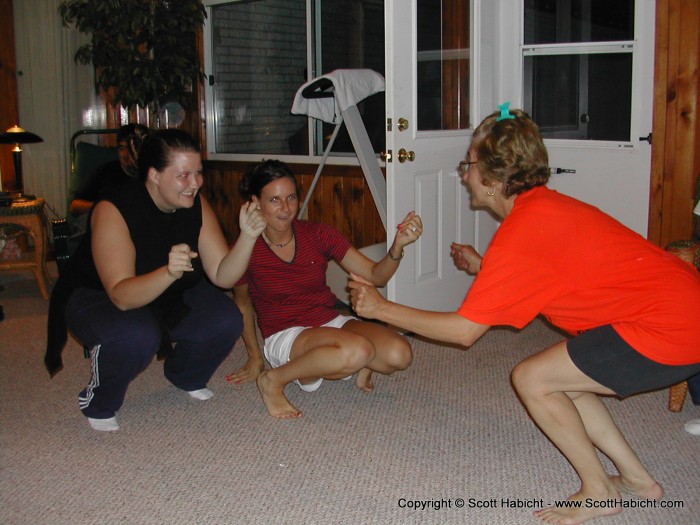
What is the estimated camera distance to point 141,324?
2.53 meters

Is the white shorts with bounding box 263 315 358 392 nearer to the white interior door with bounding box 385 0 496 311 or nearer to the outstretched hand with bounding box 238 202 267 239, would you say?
the outstretched hand with bounding box 238 202 267 239

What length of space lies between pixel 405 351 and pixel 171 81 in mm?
3199

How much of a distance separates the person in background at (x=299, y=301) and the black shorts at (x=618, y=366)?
825mm

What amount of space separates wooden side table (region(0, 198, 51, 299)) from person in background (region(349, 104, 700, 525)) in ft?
10.5

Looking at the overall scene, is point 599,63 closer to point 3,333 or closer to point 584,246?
point 584,246

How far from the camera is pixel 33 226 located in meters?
4.51

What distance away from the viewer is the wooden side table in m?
4.47

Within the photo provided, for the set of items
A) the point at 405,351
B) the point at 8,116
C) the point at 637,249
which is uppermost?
the point at 8,116

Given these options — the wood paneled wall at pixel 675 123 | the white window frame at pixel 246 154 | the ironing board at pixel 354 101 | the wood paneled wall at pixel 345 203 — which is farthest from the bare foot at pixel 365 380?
the white window frame at pixel 246 154

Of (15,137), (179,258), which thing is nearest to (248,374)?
(179,258)

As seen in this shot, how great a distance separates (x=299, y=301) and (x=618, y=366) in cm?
126

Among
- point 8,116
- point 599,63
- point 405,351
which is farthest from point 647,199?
point 8,116

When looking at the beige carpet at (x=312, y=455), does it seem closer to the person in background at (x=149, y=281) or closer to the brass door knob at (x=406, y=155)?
the person in background at (x=149, y=281)

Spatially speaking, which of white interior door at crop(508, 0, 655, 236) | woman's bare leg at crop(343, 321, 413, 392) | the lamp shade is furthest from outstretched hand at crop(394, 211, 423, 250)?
the lamp shade
